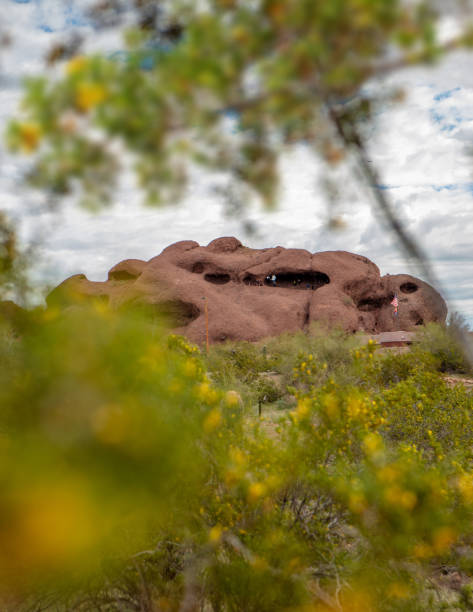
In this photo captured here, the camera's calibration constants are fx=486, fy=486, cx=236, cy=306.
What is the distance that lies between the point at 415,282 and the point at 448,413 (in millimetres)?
26790

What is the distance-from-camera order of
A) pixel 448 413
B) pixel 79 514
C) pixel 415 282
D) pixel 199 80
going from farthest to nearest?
1. pixel 415 282
2. pixel 448 413
3. pixel 199 80
4. pixel 79 514

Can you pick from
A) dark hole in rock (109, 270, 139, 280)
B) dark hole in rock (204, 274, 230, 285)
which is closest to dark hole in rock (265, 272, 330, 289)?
dark hole in rock (204, 274, 230, 285)

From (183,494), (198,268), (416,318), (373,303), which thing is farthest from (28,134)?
(416,318)

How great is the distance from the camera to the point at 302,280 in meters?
30.3

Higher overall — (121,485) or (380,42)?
(380,42)

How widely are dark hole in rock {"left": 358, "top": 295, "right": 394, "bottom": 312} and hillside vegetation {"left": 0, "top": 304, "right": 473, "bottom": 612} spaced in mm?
27767

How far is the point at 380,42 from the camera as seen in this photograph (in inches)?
57.3

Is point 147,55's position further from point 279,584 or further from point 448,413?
point 448,413

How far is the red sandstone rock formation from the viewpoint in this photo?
26312 mm

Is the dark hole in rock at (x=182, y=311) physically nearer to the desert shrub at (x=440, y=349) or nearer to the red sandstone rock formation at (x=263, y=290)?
the red sandstone rock formation at (x=263, y=290)

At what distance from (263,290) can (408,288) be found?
10353 millimetres

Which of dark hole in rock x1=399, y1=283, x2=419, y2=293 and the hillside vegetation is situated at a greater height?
dark hole in rock x1=399, y1=283, x2=419, y2=293

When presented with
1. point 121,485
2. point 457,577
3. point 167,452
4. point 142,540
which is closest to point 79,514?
point 121,485

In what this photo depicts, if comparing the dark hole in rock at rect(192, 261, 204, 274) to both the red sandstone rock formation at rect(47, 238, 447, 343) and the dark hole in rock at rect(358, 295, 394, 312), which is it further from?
the dark hole in rock at rect(358, 295, 394, 312)
